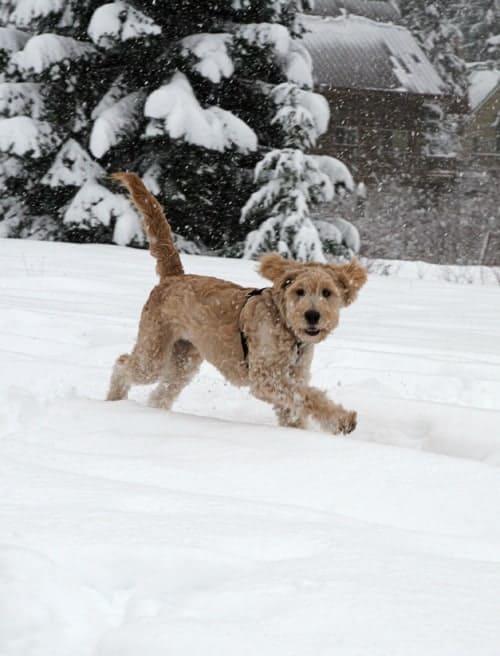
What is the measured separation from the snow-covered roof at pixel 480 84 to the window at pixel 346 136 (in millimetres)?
7696

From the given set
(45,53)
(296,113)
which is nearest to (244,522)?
(296,113)

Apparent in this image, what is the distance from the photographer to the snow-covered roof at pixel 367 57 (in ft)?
91.6

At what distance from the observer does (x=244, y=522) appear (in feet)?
8.29

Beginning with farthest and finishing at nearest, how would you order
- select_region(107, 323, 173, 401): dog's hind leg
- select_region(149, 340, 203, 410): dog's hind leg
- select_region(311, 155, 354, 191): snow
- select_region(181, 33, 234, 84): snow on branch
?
select_region(311, 155, 354, 191): snow, select_region(181, 33, 234, 84): snow on branch, select_region(149, 340, 203, 410): dog's hind leg, select_region(107, 323, 173, 401): dog's hind leg

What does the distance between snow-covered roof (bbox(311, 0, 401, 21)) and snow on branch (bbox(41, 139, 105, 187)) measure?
68.3 ft

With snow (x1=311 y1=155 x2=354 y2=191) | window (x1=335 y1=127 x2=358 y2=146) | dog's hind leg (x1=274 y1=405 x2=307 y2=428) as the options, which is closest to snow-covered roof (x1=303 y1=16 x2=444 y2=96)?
window (x1=335 y1=127 x2=358 y2=146)

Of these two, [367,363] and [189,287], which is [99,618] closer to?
[189,287]

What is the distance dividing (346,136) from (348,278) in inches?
966

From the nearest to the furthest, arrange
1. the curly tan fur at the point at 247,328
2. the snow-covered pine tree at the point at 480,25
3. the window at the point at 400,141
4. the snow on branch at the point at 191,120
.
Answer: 1. the curly tan fur at the point at 247,328
2. the snow on branch at the point at 191,120
3. the window at the point at 400,141
4. the snow-covered pine tree at the point at 480,25

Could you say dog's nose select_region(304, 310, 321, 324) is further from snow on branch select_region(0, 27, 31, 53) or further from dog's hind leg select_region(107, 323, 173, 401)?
snow on branch select_region(0, 27, 31, 53)

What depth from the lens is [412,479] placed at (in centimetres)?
302

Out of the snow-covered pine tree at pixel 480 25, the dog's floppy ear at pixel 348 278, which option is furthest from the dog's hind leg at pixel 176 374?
the snow-covered pine tree at pixel 480 25

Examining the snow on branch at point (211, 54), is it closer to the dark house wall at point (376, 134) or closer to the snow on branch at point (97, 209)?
the snow on branch at point (97, 209)

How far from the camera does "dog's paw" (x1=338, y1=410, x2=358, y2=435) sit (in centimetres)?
383
